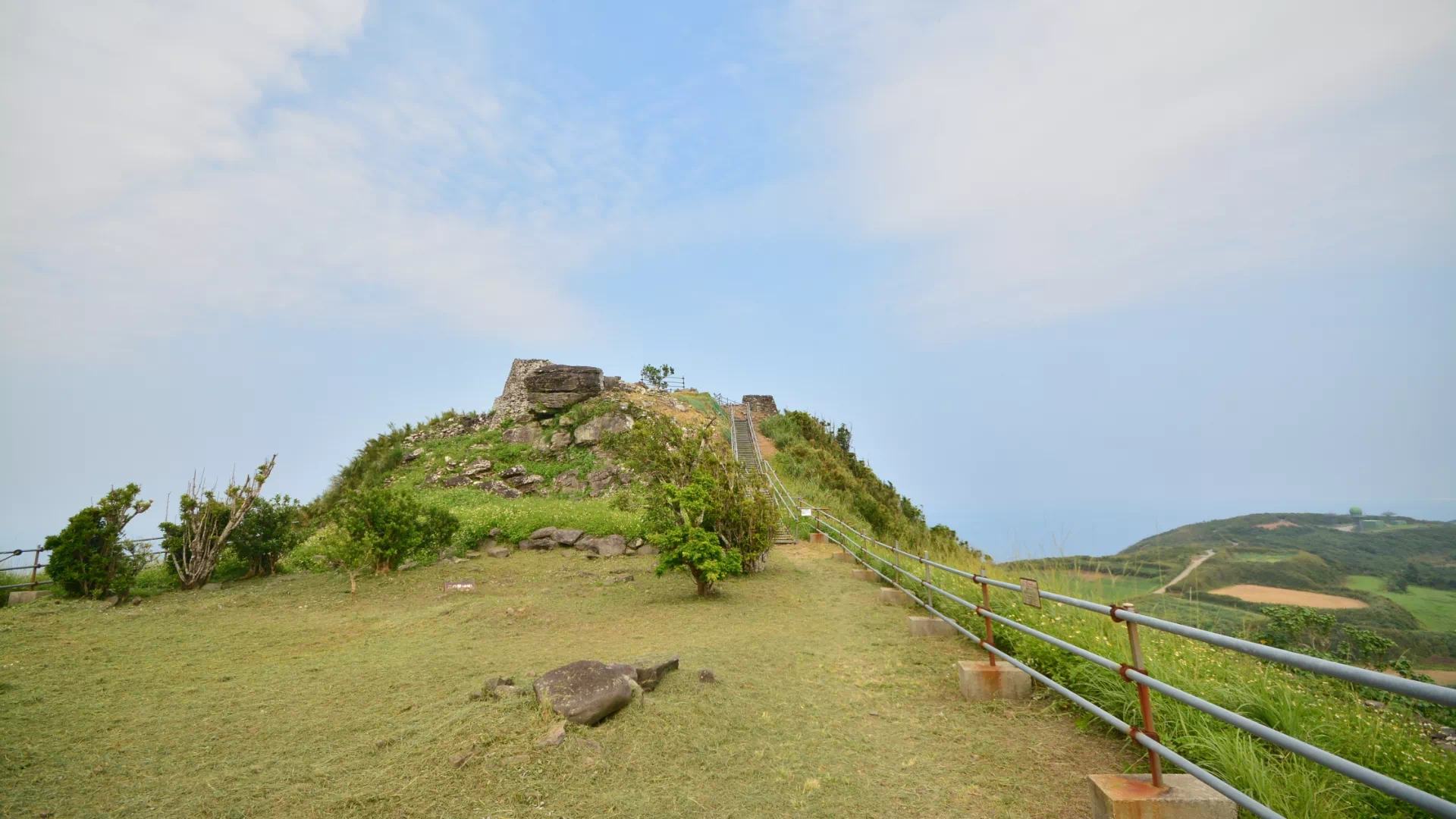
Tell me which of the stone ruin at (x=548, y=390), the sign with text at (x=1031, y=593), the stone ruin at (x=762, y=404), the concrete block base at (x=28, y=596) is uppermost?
the stone ruin at (x=762, y=404)

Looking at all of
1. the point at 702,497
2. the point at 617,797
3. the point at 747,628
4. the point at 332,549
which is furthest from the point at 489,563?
the point at 617,797

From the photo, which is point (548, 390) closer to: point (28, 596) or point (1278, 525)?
point (28, 596)

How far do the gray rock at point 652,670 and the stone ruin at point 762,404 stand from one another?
37.3 metres

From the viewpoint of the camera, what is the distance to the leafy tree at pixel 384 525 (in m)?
11.9

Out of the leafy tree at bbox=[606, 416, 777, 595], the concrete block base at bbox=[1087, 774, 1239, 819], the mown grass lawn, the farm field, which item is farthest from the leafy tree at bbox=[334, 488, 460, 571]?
the farm field

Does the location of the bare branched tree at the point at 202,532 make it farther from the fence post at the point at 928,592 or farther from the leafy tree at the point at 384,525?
the fence post at the point at 928,592

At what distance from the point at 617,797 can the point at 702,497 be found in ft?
22.7

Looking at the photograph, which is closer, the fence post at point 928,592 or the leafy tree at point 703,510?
the fence post at point 928,592

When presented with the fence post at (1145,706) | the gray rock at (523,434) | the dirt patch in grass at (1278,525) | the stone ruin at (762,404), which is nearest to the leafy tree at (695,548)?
the fence post at (1145,706)

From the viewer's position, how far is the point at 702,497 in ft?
34.6

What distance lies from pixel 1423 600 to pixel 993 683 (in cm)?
870

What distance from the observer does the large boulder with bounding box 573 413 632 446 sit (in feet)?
76.6

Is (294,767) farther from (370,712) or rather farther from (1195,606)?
(1195,606)

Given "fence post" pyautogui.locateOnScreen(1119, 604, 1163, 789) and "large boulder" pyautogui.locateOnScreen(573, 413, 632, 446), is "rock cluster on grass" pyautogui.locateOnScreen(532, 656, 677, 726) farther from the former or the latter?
"large boulder" pyautogui.locateOnScreen(573, 413, 632, 446)
